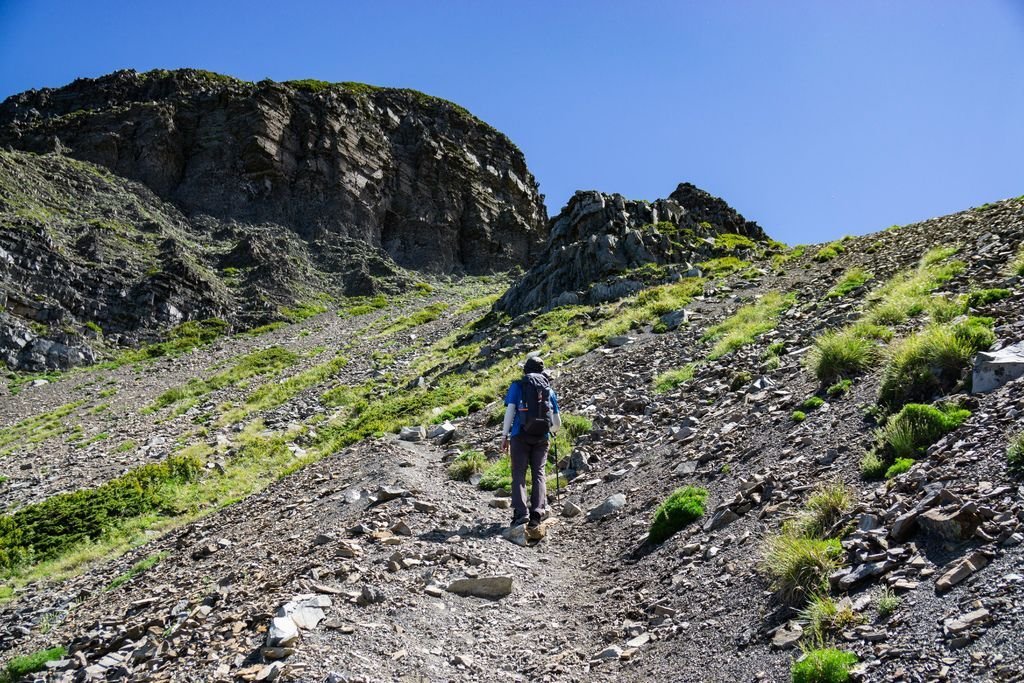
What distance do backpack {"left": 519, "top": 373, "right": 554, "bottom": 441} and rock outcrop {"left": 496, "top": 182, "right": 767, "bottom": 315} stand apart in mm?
23407

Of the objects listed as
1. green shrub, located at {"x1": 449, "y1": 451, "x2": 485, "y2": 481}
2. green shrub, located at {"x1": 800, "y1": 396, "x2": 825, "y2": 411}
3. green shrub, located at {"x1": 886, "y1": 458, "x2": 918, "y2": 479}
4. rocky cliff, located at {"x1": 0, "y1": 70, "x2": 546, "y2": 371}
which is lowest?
green shrub, located at {"x1": 449, "y1": 451, "x2": 485, "y2": 481}

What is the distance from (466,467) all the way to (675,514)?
5.05 m

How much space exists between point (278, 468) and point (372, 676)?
12.3 metres

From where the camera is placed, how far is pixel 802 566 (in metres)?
5.71

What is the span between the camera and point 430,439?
15930 millimetres

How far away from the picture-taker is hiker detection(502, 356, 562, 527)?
968 centimetres

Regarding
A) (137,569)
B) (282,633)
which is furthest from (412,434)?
(282,633)

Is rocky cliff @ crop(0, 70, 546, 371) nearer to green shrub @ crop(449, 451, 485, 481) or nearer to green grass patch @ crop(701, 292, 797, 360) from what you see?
green shrub @ crop(449, 451, 485, 481)

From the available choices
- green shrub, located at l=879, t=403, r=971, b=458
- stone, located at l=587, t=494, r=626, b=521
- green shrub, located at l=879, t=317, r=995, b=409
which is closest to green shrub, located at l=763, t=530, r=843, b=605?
green shrub, located at l=879, t=403, r=971, b=458

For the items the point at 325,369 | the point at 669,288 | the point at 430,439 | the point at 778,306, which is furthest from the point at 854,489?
the point at 325,369

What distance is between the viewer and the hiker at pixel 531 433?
968cm

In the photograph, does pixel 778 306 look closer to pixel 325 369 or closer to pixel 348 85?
pixel 325 369

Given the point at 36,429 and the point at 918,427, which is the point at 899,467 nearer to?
the point at 918,427

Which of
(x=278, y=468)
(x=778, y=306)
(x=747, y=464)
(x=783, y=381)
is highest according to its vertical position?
(x=778, y=306)
